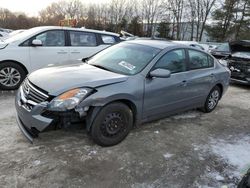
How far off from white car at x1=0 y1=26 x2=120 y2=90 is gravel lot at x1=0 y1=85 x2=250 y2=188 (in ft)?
5.08

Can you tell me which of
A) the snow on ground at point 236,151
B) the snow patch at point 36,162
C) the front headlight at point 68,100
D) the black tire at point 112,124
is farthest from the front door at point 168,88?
the snow patch at point 36,162

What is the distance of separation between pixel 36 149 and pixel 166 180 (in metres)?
1.77

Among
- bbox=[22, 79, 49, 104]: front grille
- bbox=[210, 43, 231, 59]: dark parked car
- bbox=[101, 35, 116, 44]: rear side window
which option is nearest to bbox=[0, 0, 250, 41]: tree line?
bbox=[210, 43, 231, 59]: dark parked car

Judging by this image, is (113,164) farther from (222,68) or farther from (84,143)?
(222,68)

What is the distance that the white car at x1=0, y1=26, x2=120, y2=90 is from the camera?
20.3 feet

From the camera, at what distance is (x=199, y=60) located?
209 inches

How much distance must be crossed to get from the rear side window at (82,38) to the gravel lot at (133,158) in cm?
286

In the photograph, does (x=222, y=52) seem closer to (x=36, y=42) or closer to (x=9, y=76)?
(x=36, y=42)

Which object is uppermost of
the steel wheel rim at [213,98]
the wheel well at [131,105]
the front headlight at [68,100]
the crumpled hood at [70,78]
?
the crumpled hood at [70,78]

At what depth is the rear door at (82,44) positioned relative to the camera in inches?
280

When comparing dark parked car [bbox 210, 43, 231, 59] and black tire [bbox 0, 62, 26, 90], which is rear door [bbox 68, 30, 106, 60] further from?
dark parked car [bbox 210, 43, 231, 59]

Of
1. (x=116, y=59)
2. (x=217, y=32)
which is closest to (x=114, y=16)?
(x=217, y=32)

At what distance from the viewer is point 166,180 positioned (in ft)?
10.7

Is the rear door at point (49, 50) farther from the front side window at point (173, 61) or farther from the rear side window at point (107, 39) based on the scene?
the front side window at point (173, 61)
